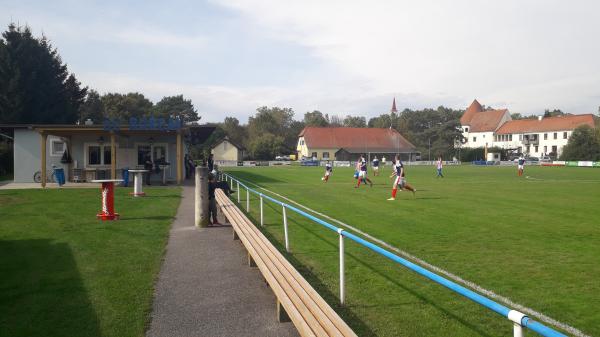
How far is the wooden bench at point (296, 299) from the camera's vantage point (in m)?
4.09

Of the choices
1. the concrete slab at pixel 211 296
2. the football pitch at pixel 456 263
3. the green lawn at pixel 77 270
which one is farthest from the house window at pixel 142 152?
the concrete slab at pixel 211 296

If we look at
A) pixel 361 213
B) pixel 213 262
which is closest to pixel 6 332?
pixel 213 262

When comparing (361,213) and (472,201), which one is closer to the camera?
(361,213)

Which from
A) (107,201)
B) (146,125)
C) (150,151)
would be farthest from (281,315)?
(150,151)

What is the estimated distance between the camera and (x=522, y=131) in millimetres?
103875

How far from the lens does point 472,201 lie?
18.0 meters

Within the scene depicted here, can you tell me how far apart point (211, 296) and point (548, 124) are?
109 metres

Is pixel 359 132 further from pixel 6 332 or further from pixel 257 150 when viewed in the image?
pixel 6 332

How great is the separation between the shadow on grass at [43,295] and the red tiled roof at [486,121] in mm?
114757

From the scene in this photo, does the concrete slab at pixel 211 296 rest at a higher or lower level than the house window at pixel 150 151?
lower

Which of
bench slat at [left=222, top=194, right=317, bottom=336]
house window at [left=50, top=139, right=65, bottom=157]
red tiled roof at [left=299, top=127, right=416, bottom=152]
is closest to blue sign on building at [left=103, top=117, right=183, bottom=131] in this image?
house window at [left=50, top=139, right=65, bottom=157]

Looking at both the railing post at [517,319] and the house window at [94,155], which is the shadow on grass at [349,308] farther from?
the house window at [94,155]

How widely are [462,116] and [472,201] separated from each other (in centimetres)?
11457

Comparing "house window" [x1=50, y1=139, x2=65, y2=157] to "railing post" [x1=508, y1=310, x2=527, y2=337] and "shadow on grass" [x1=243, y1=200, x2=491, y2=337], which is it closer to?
"shadow on grass" [x1=243, y1=200, x2=491, y2=337]
